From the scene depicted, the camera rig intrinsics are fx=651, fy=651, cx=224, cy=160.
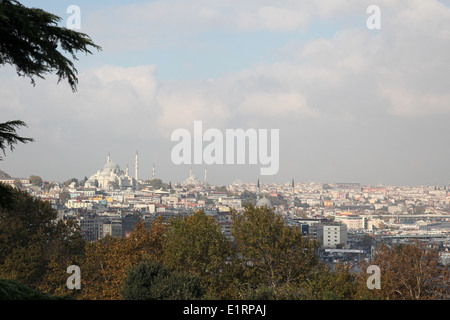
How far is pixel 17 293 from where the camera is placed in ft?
15.0

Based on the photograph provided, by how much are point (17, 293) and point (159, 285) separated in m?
3.26

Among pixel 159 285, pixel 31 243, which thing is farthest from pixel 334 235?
pixel 159 285

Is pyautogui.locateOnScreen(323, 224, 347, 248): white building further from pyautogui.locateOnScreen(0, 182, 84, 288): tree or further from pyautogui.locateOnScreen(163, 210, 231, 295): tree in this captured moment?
pyautogui.locateOnScreen(163, 210, 231, 295): tree

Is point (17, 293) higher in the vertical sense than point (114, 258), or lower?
higher

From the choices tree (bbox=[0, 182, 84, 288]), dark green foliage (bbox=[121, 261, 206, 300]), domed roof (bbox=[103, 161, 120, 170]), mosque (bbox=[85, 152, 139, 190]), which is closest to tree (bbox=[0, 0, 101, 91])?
dark green foliage (bbox=[121, 261, 206, 300])

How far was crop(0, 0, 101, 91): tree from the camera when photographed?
12.4 feet

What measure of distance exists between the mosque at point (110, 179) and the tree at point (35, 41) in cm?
12449

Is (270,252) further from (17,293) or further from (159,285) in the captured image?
(17,293)

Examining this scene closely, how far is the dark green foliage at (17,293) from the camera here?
175 inches

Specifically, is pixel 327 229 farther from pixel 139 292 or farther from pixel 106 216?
pixel 139 292

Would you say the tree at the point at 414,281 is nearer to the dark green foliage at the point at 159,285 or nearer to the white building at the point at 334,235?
the dark green foliage at the point at 159,285
